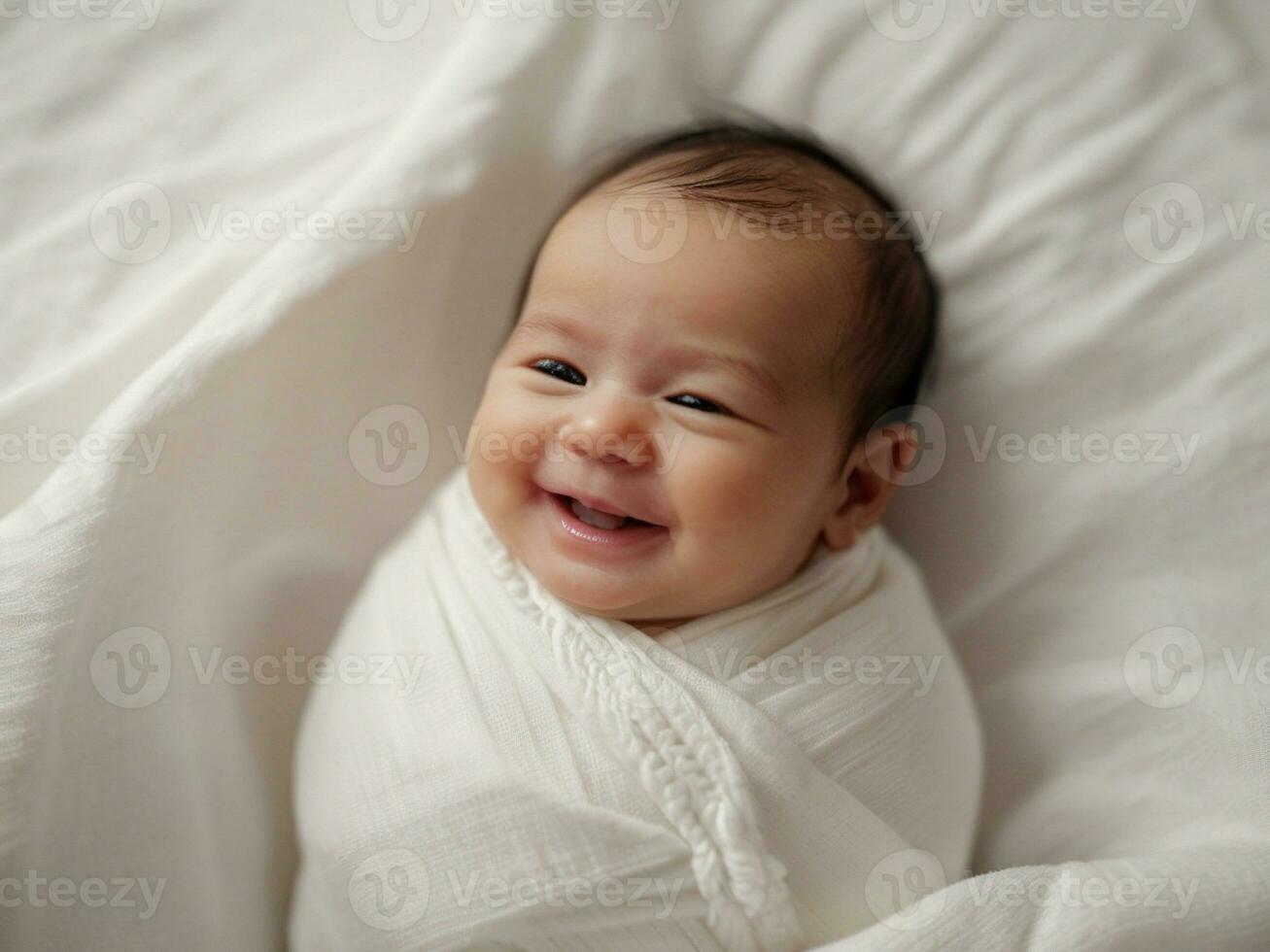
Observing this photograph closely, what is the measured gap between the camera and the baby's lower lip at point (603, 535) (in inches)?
41.0

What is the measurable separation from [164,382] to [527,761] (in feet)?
1.82

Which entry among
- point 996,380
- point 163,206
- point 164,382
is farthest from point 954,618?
point 163,206

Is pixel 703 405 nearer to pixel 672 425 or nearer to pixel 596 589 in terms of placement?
pixel 672 425

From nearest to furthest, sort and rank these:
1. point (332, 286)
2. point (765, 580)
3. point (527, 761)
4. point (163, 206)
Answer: point (527, 761) < point (765, 580) < point (332, 286) < point (163, 206)

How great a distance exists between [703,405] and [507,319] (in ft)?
1.44

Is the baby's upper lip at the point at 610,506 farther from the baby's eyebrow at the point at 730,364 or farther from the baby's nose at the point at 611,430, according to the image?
the baby's eyebrow at the point at 730,364

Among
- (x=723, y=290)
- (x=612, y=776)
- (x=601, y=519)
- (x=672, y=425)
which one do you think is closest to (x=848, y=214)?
(x=723, y=290)

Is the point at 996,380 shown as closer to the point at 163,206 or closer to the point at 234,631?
the point at 234,631

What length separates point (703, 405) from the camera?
3.48 feet

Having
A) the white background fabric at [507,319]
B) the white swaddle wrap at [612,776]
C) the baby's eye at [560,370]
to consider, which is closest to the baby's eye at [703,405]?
the baby's eye at [560,370]

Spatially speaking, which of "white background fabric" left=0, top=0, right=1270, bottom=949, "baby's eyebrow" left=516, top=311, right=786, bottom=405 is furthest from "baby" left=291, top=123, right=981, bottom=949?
"white background fabric" left=0, top=0, right=1270, bottom=949

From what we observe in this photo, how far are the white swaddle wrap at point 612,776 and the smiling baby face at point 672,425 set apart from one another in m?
0.06

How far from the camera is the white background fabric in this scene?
1170 mm

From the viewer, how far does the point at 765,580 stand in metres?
1.11
